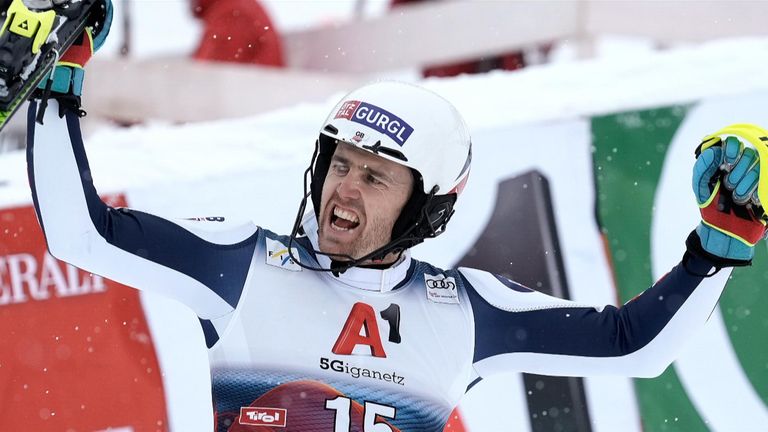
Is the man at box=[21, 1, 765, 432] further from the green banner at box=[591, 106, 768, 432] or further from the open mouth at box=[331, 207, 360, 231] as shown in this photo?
the green banner at box=[591, 106, 768, 432]

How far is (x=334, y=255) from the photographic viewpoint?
10.1 ft

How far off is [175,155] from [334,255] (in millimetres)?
1654

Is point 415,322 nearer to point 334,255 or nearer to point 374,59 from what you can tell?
point 334,255

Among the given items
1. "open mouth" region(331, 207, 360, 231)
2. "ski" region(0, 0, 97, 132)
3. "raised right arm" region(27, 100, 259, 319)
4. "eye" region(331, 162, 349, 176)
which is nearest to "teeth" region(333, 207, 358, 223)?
"open mouth" region(331, 207, 360, 231)

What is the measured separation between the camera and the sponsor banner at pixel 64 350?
170 inches

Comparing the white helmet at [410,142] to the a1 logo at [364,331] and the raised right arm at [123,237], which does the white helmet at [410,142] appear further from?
the raised right arm at [123,237]

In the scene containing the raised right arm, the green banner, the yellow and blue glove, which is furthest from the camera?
the green banner

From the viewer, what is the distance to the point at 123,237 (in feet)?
9.58

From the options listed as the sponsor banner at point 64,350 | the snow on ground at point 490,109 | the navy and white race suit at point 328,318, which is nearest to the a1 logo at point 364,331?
the navy and white race suit at point 328,318

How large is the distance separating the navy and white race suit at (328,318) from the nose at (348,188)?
0.20m

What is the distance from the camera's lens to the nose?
3123mm

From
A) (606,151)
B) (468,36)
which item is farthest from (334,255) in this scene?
(468,36)

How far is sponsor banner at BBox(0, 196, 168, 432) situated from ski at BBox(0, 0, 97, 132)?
1.78 m

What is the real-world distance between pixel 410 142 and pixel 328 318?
0.53m
